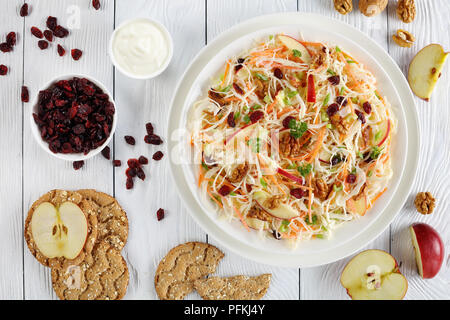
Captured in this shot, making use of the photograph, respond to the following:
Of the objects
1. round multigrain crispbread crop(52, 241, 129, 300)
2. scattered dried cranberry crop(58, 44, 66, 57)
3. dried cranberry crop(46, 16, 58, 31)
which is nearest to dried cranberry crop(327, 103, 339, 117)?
round multigrain crispbread crop(52, 241, 129, 300)

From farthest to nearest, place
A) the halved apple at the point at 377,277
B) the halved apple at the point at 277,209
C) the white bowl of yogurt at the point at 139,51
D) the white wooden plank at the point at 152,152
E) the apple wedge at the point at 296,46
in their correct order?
the white wooden plank at the point at 152,152 → the halved apple at the point at 377,277 → the white bowl of yogurt at the point at 139,51 → the apple wedge at the point at 296,46 → the halved apple at the point at 277,209

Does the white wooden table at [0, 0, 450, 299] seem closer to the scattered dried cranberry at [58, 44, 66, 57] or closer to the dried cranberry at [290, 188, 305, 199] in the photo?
the scattered dried cranberry at [58, 44, 66, 57]

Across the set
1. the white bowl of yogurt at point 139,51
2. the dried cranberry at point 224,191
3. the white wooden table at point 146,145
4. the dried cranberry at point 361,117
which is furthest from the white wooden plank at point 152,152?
the dried cranberry at point 361,117

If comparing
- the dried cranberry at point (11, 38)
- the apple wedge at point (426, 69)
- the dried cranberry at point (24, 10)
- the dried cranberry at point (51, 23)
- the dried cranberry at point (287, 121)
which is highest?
the dried cranberry at point (24, 10)

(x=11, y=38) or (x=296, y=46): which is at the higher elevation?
(x=11, y=38)

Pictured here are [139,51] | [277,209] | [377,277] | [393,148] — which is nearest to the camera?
[277,209]

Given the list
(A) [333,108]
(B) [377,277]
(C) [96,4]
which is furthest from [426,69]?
(C) [96,4]

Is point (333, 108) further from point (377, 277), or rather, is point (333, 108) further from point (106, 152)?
point (106, 152)

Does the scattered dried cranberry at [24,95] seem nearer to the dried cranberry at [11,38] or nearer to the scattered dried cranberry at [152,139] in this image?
the dried cranberry at [11,38]
